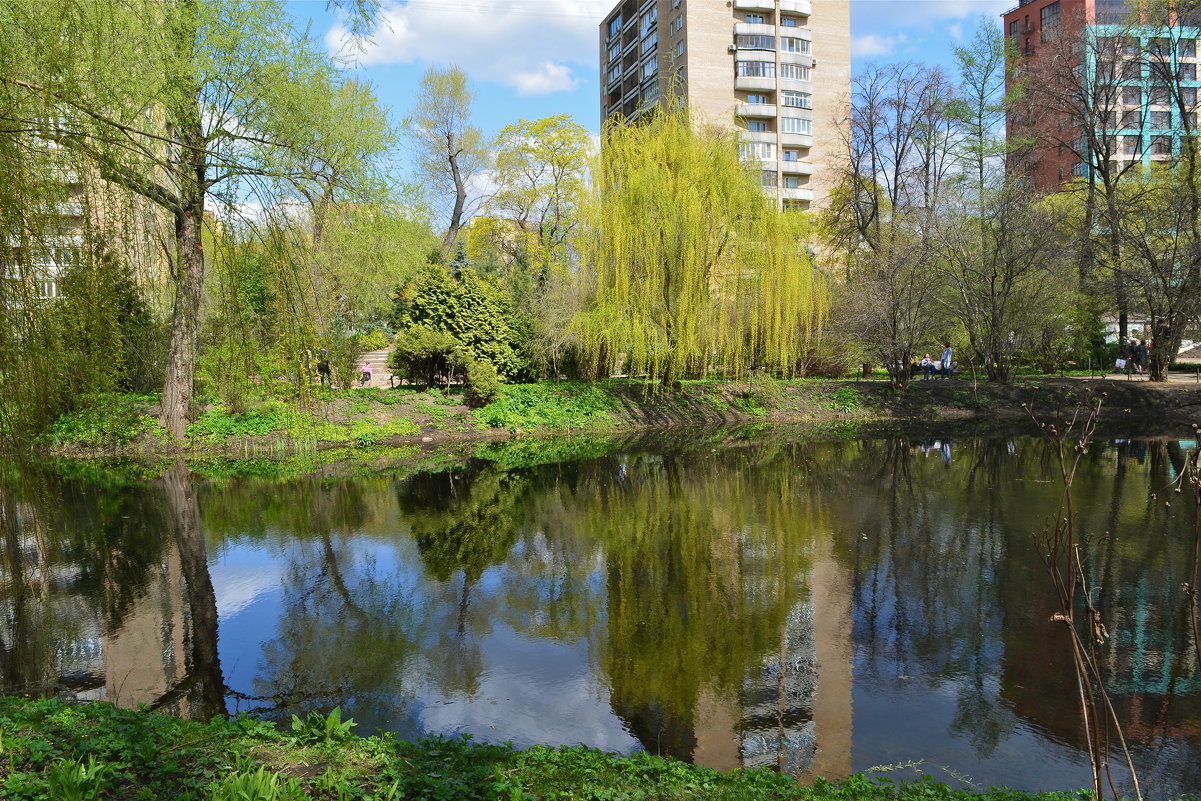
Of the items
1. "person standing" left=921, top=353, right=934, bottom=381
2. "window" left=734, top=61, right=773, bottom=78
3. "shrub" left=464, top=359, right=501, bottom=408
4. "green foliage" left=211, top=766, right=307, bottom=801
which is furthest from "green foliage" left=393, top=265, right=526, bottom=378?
"window" left=734, top=61, right=773, bottom=78

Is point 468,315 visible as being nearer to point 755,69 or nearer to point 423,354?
point 423,354

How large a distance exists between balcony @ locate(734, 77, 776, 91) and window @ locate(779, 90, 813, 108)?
36.5 inches

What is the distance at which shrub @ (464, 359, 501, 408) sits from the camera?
24.3 metres

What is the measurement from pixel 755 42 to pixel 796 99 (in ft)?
14.5

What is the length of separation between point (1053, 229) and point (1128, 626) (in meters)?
24.6

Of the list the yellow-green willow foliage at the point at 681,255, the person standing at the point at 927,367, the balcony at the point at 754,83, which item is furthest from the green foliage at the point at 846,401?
the balcony at the point at 754,83

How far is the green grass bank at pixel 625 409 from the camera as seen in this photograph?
2100cm

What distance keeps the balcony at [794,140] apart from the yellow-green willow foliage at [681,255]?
2871cm

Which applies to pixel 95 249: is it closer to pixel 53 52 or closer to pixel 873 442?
pixel 53 52

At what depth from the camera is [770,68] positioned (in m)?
51.3

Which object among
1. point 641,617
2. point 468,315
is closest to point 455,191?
point 468,315

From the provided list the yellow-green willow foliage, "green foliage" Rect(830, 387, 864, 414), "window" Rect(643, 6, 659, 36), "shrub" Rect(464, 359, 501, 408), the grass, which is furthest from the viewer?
"window" Rect(643, 6, 659, 36)

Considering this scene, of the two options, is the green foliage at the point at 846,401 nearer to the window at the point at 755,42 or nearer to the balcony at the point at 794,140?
the balcony at the point at 794,140

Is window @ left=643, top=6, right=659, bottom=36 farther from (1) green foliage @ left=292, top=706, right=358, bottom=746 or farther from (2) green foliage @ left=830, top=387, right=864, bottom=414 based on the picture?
(1) green foliage @ left=292, top=706, right=358, bottom=746
